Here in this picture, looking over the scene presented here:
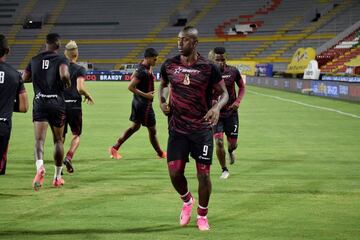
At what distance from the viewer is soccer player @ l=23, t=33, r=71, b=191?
10.0 metres

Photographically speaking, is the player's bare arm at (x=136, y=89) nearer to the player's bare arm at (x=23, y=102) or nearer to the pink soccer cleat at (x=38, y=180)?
the pink soccer cleat at (x=38, y=180)

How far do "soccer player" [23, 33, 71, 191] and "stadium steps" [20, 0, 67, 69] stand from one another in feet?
225

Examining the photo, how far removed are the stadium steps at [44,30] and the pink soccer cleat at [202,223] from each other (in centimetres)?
7168

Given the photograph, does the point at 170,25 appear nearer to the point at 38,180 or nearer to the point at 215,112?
the point at 38,180

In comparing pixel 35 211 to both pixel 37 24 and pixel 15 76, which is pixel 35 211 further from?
pixel 37 24

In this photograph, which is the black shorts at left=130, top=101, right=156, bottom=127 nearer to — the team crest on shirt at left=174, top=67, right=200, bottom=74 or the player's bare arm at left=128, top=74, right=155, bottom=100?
the player's bare arm at left=128, top=74, right=155, bottom=100

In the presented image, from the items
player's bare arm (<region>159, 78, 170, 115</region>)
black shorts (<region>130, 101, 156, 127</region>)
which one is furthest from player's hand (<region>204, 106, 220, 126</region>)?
black shorts (<region>130, 101, 156, 127</region>)

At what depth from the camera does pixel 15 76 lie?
7352 mm

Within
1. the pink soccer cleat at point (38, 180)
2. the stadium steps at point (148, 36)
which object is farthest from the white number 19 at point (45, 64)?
the stadium steps at point (148, 36)

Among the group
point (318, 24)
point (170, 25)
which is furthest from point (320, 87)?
point (170, 25)

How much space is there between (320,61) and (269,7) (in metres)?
18.0

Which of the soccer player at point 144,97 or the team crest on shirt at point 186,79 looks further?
the soccer player at point 144,97

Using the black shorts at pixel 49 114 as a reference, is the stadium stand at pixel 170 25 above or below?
above

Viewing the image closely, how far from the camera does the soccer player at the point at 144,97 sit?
1374 centimetres
